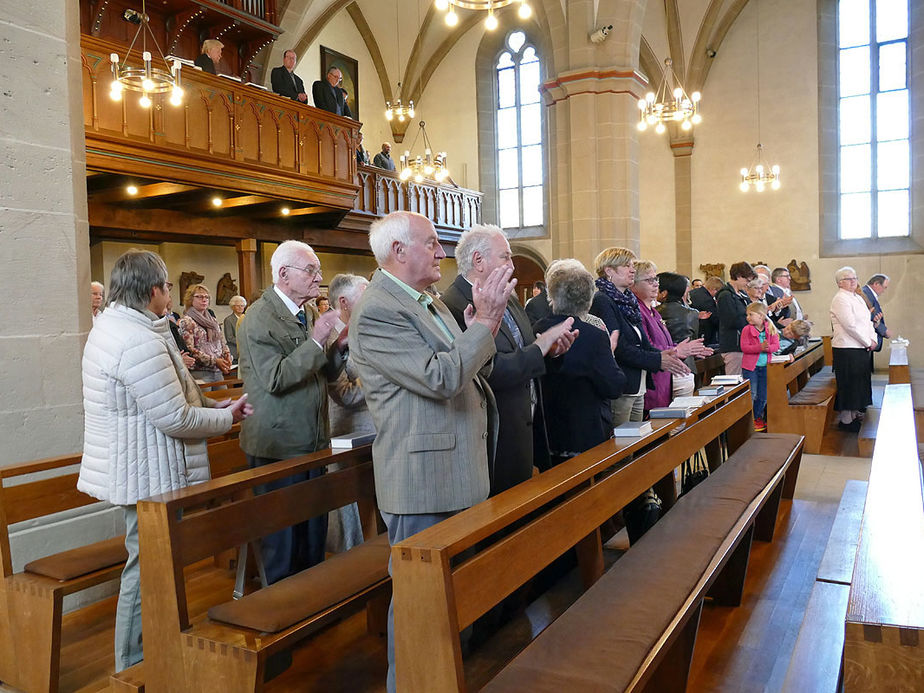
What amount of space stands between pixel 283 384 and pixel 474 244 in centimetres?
93

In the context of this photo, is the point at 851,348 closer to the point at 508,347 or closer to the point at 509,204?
the point at 508,347

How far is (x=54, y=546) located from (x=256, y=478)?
1.34m

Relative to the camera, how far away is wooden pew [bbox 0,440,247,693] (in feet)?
8.70

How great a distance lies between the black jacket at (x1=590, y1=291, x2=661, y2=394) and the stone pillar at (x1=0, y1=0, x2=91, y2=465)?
246cm

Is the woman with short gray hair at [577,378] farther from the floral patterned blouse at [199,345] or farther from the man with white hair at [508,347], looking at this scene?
the floral patterned blouse at [199,345]

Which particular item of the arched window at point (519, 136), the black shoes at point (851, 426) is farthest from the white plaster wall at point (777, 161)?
the black shoes at point (851, 426)

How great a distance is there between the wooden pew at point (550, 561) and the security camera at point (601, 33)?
7628mm

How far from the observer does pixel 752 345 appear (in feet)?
23.4

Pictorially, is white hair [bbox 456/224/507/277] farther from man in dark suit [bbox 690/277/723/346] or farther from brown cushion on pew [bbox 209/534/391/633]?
man in dark suit [bbox 690/277/723/346]

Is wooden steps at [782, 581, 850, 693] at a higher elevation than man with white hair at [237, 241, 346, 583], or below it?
below

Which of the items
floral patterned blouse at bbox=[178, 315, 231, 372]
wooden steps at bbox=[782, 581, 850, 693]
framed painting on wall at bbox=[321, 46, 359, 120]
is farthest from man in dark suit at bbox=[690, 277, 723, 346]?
framed painting on wall at bbox=[321, 46, 359, 120]

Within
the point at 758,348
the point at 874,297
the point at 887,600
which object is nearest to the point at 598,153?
the point at 874,297

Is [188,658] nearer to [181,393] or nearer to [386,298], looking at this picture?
[181,393]

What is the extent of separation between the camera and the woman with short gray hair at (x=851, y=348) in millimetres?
7137
